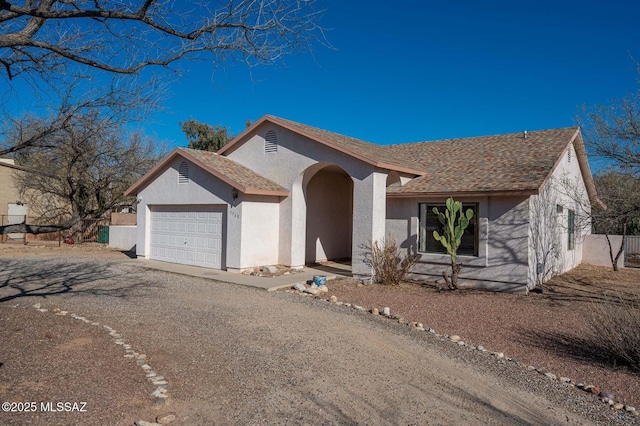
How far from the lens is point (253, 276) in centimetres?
1408

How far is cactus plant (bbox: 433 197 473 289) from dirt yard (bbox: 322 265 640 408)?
595 millimetres

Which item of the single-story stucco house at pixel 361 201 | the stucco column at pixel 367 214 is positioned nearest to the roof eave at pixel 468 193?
the single-story stucco house at pixel 361 201

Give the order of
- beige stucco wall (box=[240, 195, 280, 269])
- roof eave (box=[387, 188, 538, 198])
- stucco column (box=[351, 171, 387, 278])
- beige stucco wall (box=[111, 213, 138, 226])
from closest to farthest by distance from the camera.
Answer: roof eave (box=[387, 188, 538, 198]) → stucco column (box=[351, 171, 387, 278]) → beige stucco wall (box=[240, 195, 280, 269]) → beige stucco wall (box=[111, 213, 138, 226])

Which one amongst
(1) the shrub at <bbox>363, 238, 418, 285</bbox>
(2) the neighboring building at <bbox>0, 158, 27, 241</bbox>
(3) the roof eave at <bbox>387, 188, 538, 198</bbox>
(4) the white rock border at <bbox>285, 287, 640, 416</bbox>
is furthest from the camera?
(2) the neighboring building at <bbox>0, 158, 27, 241</bbox>

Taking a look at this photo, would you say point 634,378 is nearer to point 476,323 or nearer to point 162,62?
point 476,323

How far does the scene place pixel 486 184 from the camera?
13.3 meters

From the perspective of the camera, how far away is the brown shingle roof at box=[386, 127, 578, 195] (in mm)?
13203

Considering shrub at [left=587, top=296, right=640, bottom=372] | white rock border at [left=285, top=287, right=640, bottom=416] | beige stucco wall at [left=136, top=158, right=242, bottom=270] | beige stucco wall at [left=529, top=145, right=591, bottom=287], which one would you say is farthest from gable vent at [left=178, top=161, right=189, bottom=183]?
shrub at [left=587, top=296, right=640, bottom=372]

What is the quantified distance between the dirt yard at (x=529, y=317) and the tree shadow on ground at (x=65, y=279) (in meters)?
5.79

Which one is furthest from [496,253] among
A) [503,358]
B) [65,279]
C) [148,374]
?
[65,279]

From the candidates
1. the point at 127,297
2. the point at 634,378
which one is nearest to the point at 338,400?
the point at 634,378

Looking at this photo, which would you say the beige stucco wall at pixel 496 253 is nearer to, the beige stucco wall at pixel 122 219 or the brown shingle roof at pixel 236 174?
the brown shingle roof at pixel 236 174

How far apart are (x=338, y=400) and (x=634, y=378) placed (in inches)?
174

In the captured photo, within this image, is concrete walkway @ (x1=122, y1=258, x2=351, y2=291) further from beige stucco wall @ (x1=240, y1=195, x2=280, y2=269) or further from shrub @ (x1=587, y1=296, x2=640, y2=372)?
shrub @ (x1=587, y1=296, x2=640, y2=372)
